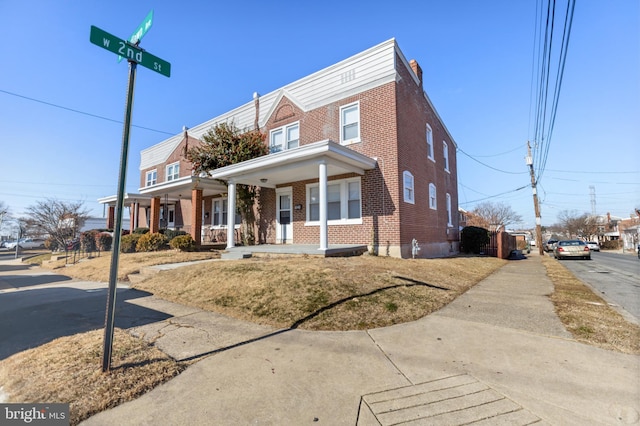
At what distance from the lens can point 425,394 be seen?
109 inches

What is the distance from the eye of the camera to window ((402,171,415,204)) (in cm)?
1176

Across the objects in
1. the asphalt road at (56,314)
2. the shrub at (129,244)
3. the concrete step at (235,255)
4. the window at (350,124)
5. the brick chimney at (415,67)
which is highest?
the brick chimney at (415,67)

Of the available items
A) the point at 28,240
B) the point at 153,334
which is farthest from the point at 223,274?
the point at 28,240

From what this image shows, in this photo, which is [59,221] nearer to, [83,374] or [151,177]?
[151,177]

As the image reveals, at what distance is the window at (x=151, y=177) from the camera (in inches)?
958

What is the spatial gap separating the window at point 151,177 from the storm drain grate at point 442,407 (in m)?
26.0

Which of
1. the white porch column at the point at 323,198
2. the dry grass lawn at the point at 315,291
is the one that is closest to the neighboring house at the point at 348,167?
the white porch column at the point at 323,198

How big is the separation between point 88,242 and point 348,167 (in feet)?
57.9

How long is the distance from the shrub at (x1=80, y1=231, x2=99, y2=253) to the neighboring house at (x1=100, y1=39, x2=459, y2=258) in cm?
487

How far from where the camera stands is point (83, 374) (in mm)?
3041

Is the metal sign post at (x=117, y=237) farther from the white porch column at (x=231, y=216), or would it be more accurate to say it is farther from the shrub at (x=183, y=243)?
the shrub at (x=183, y=243)

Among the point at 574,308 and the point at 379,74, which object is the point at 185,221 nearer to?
the point at 379,74

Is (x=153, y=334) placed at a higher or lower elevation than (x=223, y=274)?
lower

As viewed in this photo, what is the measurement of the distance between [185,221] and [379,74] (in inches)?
622
